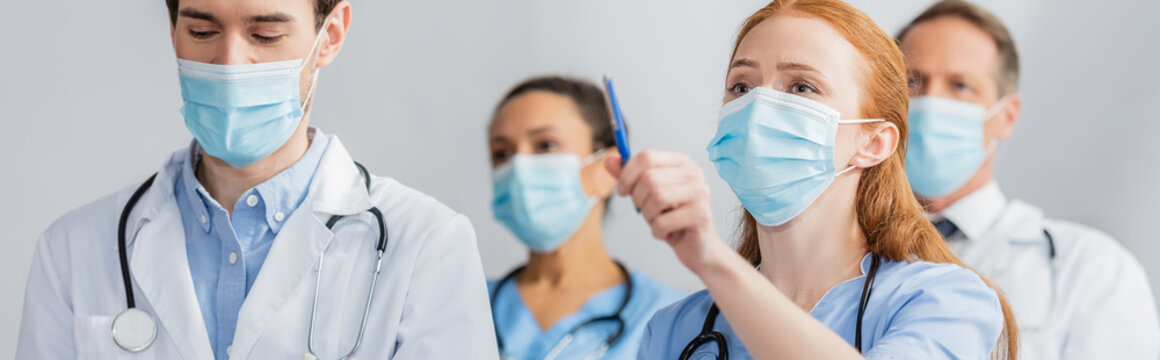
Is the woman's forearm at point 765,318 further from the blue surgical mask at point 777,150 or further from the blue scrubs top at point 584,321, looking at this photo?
the blue scrubs top at point 584,321

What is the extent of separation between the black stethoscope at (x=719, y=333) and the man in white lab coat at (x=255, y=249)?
355 millimetres

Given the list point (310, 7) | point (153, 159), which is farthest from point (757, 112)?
point (153, 159)

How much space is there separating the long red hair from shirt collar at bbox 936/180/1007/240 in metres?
1.17

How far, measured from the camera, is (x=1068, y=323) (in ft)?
8.71

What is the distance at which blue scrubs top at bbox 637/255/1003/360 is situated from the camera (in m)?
1.39

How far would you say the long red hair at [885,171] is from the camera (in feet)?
5.48

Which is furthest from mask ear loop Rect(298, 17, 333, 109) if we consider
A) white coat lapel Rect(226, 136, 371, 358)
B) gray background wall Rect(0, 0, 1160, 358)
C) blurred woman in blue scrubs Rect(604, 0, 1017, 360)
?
blurred woman in blue scrubs Rect(604, 0, 1017, 360)

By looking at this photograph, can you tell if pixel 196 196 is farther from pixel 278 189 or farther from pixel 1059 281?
pixel 1059 281

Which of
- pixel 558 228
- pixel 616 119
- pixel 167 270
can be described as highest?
pixel 616 119

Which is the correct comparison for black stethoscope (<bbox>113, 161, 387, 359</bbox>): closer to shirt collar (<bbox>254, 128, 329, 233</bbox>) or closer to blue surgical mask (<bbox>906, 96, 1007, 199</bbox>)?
shirt collar (<bbox>254, 128, 329, 233</bbox>)

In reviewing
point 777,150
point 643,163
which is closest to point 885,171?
point 777,150

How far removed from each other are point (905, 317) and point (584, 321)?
53.7 inches

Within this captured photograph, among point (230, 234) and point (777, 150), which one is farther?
point (230, 234)

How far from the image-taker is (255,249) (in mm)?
1827
